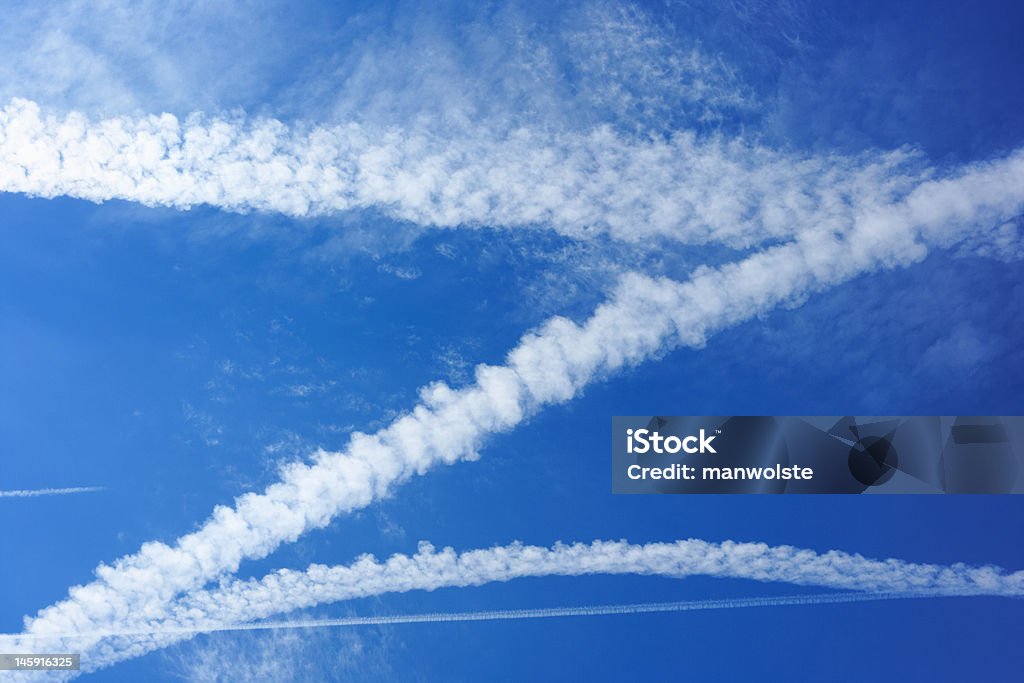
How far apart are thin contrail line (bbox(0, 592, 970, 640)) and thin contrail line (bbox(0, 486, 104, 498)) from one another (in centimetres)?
48

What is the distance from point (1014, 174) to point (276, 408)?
2.66 metres

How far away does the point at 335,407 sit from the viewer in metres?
3.01

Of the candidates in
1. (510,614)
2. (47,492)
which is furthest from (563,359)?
(47,492)

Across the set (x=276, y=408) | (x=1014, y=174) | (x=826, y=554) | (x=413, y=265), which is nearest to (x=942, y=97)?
(x=1014, y=174)

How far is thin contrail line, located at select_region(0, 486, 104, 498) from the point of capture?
3025 mm

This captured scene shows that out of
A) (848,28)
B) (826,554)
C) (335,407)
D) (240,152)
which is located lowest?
(826,554)

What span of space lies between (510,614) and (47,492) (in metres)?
1.66

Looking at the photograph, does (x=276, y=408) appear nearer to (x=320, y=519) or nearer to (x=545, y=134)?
(x=320, y=519)

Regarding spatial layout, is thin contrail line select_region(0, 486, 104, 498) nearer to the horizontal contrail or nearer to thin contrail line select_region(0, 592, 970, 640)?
the horizontal contrail

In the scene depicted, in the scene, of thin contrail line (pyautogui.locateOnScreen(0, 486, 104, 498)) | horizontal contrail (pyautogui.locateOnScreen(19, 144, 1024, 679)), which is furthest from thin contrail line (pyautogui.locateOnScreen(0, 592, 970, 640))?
thin contrail line (pyautogui.locateOnScreen(0, 486, 104, 498))

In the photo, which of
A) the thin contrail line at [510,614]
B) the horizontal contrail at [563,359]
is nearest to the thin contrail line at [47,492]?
the horizontal contrail at [563,359]

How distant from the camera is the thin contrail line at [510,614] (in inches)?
117

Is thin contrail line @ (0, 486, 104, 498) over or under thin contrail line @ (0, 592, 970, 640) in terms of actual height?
over

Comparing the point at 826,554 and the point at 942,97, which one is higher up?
the point at 942,97
